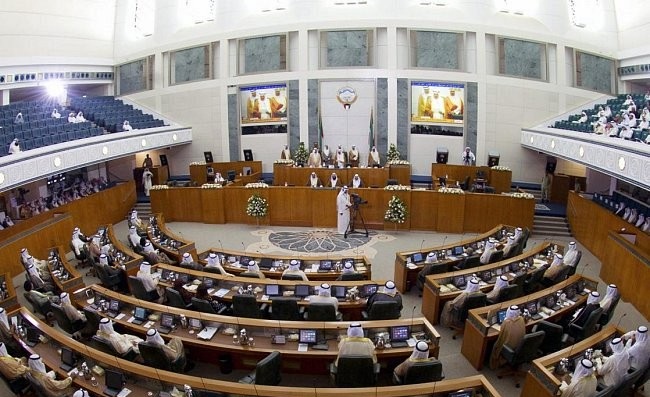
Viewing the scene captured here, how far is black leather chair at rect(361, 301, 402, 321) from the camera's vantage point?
887 cm

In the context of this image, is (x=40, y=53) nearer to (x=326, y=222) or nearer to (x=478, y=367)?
(x=326, y=222)

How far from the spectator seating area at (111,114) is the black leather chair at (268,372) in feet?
60.0

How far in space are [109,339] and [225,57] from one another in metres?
18.1

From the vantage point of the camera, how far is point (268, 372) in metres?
7.09

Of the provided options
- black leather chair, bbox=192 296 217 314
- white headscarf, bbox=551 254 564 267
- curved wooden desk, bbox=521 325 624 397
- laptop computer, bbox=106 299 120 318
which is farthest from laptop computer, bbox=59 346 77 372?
white headscarf, bbox=551 254 564 267

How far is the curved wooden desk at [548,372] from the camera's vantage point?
6.82 meters

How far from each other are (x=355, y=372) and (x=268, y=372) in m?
1.33

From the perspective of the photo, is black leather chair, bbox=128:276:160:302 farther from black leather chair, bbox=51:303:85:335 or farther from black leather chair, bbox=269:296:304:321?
black leather chair, bbox=269:296:304:321

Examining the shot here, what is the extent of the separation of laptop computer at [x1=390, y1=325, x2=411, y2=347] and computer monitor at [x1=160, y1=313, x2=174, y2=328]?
4012 mm

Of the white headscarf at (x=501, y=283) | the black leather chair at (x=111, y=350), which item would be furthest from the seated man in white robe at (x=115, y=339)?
the white headscarf at (x=501, y=283)

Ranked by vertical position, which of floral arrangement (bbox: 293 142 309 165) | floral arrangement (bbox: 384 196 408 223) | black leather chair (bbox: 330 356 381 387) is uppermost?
floral arrangement (bbox: 293 142 309 165)

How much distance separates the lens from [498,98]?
2197cm

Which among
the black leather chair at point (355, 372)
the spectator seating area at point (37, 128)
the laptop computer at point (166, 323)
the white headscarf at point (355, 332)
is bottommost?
the black leather chair at point (355, 372)

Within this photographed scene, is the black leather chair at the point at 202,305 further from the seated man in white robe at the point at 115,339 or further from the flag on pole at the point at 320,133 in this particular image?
the flag on pole at the point at 320,133
